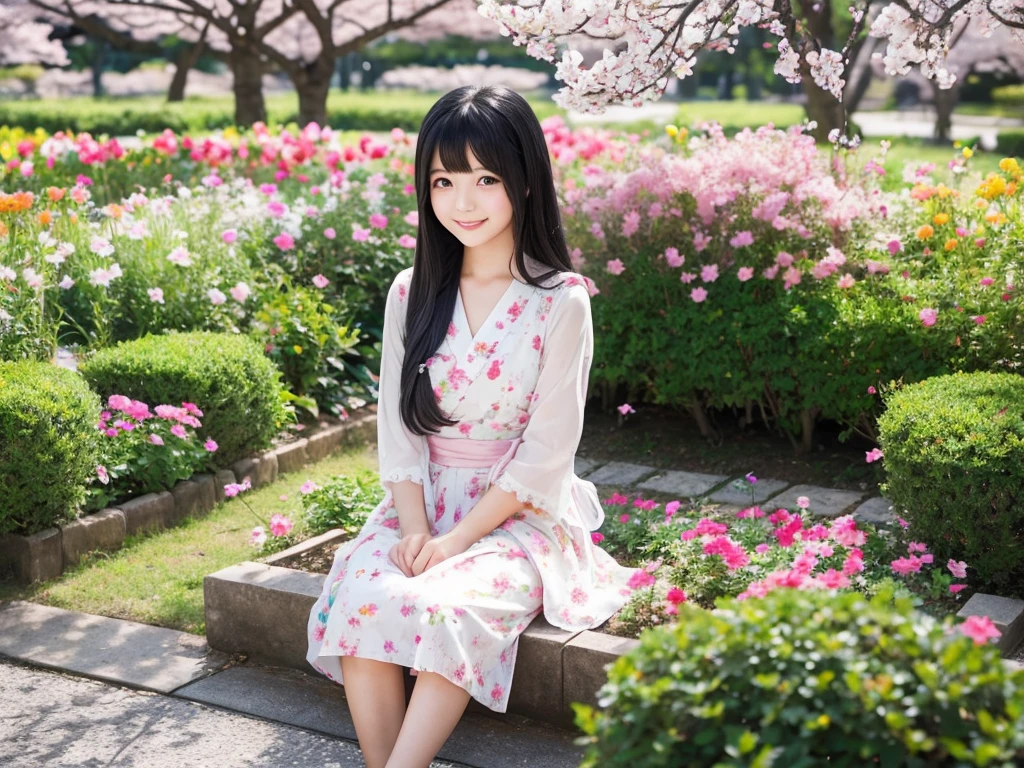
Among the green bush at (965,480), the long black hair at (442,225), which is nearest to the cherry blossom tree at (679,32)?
the long black hair at (442,225)

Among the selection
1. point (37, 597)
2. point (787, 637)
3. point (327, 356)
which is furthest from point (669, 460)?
point (787, 637)

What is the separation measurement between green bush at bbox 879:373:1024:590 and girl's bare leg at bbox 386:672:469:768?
1315 millimetres

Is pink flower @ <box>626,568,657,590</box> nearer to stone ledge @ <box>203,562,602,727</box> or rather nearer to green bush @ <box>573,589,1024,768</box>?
stone ledge @ <box>203,562,602,727</box>

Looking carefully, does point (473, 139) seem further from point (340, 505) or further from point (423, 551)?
point (340, 505)

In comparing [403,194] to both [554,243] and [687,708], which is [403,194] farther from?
[687,708]

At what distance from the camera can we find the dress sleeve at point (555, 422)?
279 centimetres

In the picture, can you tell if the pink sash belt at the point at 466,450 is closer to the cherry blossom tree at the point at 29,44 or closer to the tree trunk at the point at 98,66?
the cherry blossom tree at the point at 29,44

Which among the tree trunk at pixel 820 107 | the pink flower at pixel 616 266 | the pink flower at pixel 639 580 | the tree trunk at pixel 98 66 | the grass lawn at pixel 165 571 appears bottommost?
the grass lawn at pixel 165 571

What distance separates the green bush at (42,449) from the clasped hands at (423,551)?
1.47 meters

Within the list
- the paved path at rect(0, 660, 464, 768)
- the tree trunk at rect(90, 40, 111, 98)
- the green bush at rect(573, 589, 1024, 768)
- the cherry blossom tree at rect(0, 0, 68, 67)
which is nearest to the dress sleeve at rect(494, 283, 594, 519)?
the paved path at rect(0, 660, 464, 768)

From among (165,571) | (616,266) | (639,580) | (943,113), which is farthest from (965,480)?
(943,113)

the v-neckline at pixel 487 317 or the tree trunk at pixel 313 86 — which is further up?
the tree trunk at pixel 313 86

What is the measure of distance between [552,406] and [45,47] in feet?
91.8

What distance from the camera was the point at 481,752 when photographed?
273 cm
